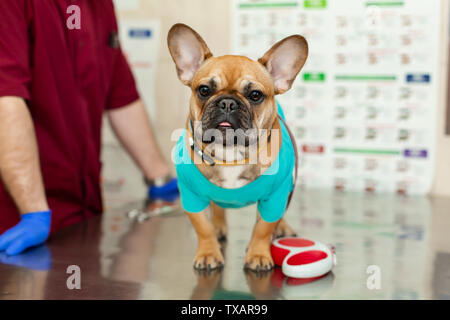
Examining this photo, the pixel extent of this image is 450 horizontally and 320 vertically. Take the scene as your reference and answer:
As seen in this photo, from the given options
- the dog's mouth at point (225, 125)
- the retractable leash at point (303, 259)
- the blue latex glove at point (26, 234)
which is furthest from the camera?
the blue latex glove at point (26, 234)

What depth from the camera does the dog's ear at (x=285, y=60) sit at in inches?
31.1

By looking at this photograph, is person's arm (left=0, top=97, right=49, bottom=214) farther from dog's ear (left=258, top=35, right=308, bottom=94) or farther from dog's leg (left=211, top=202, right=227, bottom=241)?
dog's ear (left=258, top=35, right=308, bottom=94)

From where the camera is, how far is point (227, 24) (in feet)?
5.93

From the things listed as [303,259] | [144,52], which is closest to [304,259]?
[303,259]

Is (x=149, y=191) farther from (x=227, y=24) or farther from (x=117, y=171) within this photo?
(x=227, y=24)

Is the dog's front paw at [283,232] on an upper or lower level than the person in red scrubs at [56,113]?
lower

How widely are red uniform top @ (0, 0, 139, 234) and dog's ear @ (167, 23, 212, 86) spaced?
42 centimetres

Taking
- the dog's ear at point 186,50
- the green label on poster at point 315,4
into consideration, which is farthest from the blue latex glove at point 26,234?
the green label on poster at point 315,4

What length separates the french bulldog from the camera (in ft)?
2.54

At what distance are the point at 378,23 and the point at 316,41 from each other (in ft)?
0.66

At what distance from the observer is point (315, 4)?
1710 mm

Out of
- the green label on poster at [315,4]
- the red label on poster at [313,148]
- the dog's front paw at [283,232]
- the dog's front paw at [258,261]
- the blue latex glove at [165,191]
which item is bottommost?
the blue latex glove at [165,191]

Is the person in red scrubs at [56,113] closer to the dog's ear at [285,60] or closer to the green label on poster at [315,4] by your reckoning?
the dog's ear at [285,60]

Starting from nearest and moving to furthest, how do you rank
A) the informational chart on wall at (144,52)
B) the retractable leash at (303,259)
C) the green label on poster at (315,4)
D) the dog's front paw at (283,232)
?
1. the retractable leash at (303,259)
2. the dog's front paw at (283,232)
3. the green label on poster at (315,4)
4. the informational chart on wall at (144,52)
